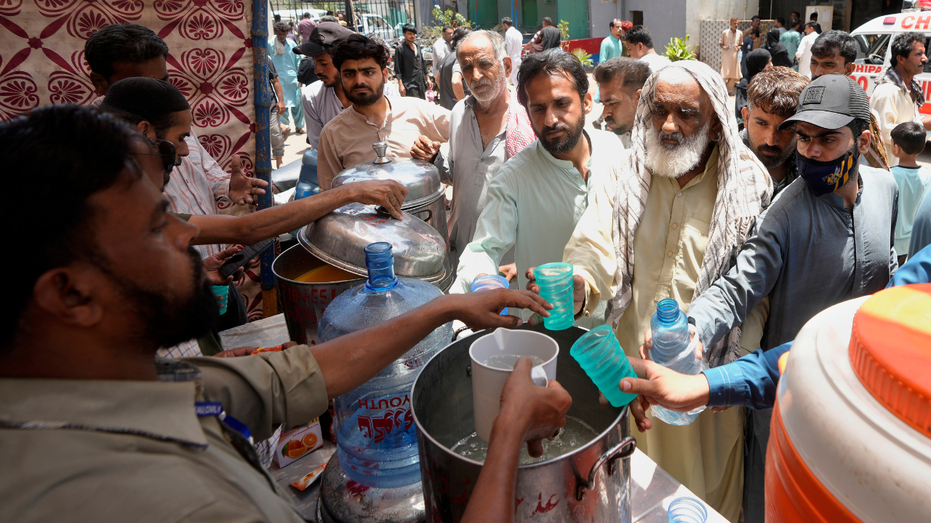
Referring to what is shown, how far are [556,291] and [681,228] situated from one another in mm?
961

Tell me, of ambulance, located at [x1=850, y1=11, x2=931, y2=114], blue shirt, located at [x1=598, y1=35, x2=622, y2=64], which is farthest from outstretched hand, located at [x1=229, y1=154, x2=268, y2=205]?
blue shirt, located at [x1=598, y1=35, x2=622, y2=64]

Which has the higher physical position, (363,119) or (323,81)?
(323,81)

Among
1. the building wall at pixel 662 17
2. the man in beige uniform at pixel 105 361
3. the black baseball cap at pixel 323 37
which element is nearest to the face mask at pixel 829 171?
the man in beige uniform at pixel 105 361

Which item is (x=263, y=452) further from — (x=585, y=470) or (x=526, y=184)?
(x=526, y=184)

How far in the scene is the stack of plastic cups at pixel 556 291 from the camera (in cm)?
154

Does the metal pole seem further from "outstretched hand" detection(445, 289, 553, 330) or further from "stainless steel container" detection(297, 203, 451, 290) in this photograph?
"outstretched hand" detection(445, 289, 553, 330)

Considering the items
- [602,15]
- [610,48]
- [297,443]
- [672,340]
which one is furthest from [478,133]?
[602,15]

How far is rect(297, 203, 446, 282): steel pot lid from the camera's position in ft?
5.73

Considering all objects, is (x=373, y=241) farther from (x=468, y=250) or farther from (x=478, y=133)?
(x=478, y=133)

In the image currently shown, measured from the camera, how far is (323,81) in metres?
5.33

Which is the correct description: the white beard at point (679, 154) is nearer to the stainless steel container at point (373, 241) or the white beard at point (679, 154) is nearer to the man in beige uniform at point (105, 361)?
the stainless steel container at point (373, 241)

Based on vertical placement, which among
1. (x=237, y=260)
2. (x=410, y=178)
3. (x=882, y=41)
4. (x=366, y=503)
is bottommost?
(x=366, y=503)

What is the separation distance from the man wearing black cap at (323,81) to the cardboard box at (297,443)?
3430 mm

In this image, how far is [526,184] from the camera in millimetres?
2656
